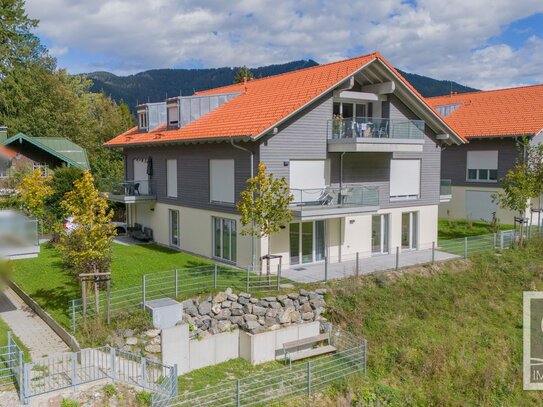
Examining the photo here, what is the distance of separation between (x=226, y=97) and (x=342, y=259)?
936cm

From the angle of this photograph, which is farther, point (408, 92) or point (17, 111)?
point (17, 111)

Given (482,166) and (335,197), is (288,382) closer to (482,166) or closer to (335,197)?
(335,197)

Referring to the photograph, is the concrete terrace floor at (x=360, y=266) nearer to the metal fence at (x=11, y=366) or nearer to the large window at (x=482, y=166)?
the metal fence at (x=11, y=366)

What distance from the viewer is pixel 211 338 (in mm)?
14719

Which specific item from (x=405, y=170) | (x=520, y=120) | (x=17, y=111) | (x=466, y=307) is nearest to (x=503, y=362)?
(x=466, y=307)

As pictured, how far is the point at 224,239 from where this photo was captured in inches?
818

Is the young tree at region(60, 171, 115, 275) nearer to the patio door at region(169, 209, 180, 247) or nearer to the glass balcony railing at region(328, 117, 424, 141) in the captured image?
the patio door at region(169, 209, 180, 247)

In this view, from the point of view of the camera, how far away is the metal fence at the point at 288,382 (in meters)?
12.2

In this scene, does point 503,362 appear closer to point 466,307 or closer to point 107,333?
point 466,307

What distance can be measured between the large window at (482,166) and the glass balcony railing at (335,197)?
541 inches

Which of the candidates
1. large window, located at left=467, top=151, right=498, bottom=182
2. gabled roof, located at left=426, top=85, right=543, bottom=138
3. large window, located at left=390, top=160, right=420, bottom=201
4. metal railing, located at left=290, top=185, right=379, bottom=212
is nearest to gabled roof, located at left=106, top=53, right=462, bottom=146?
large window, located at left=390, top=160, right=420, bottom=201

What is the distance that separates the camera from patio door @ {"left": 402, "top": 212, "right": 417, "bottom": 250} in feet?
77.8

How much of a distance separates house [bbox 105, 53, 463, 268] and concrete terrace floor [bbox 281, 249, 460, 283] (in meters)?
0.46

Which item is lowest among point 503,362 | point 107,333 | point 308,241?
point 503,362
